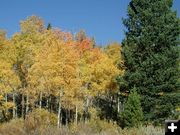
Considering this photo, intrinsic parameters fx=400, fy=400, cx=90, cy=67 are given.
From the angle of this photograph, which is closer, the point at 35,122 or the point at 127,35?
the point at 35,122

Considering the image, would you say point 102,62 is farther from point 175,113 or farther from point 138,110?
point 138,110

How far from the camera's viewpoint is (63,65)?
35.1 metres

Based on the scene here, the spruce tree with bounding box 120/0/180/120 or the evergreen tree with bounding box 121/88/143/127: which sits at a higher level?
the spruce tree with bounding box 120/0/180/120

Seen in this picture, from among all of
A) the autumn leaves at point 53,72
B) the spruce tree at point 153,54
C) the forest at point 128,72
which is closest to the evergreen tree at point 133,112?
the forest at point 128,72

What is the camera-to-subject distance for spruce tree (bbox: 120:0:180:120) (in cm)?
2931

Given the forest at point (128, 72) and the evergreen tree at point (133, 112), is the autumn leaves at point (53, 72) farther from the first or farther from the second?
the evergreen tree at point (133, 112)

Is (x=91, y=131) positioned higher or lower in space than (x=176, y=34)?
lower

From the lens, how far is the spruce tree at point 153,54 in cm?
2931

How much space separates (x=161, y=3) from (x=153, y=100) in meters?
7.57

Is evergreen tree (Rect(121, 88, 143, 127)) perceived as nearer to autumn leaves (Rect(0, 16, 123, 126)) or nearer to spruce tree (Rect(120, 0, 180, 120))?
spruce tree (Rect(120, 0, 180, 120))

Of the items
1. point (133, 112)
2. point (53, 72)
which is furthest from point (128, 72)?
point (53, 72)

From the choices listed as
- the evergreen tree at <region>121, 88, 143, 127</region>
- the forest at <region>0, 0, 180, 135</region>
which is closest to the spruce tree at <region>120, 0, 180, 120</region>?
the forest at <region>0, 0, 180, 135</region>

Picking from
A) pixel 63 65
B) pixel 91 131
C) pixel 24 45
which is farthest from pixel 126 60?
pixel 91 131

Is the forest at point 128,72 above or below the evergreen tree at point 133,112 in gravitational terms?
above
